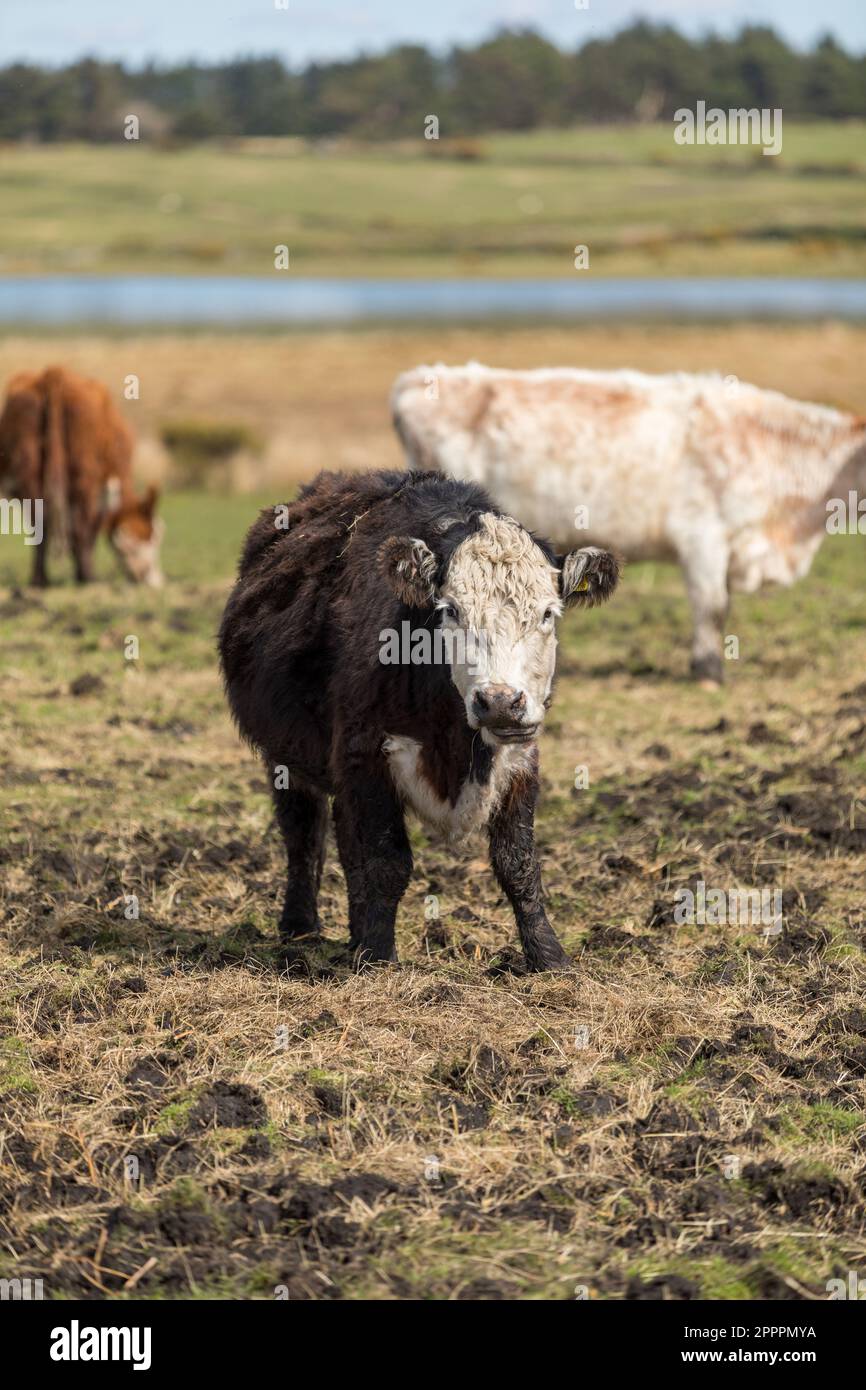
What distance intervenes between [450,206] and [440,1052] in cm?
10407

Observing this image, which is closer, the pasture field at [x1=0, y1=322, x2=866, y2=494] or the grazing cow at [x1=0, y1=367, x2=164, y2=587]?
the grazing cow at [x1=0, y1=367, x2=164, y2=587]

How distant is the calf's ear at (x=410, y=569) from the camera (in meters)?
5.26

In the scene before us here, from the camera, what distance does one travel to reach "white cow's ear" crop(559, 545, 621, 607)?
555 cm

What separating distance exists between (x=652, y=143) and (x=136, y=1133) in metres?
111

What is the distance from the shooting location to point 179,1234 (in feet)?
13.5

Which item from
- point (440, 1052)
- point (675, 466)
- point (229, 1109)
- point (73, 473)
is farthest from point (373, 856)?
point (73, 473)

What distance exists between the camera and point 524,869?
575 cm

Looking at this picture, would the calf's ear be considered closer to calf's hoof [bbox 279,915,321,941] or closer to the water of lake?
calf's hoof [bbox 279,915,321,941]

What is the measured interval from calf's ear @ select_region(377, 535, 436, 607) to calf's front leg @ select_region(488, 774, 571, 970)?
2.45ft

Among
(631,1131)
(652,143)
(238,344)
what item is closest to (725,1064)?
(631,1131)

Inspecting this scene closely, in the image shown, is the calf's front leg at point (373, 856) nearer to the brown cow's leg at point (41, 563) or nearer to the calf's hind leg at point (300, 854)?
the calf's hind leg at point (300, 854)

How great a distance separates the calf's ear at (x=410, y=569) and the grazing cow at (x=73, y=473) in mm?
11034

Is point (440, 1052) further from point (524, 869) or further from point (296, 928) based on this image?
point (296, 928)

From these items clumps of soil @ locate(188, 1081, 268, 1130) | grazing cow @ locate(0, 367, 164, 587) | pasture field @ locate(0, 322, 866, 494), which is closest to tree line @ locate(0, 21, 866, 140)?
pasture field @ locate(0, 322, 866, 494)
